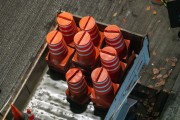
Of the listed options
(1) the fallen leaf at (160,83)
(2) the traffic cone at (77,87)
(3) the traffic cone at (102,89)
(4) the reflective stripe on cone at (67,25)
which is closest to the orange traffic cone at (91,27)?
(4) the reflective stripe on cone at (67,25)

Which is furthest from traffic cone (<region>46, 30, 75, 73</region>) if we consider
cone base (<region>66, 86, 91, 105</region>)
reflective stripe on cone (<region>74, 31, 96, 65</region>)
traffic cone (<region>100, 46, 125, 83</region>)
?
traffic cone (<region>100, 46, 125, 83</region>)

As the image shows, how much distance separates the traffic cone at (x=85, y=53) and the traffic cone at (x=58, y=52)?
9.2 inches

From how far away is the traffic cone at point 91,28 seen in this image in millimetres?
9078

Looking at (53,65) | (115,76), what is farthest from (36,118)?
(115,76)

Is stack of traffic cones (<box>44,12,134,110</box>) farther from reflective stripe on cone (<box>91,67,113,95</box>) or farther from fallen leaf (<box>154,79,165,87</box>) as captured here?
fallen leaf (<box>154,79,165,87</box>)

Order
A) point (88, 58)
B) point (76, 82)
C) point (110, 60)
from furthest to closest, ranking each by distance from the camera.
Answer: point (88, 58), point (76, 82), point (110, 60)

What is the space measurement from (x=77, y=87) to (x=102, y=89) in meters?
0.65

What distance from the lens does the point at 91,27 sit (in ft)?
29.7

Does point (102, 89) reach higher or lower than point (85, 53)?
lower

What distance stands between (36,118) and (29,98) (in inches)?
29.7

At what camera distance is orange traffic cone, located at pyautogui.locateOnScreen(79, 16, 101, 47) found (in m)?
9.08

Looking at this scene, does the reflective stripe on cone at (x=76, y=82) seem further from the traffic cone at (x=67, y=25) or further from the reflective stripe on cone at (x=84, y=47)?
the traffic cone at (x=67, y=25)

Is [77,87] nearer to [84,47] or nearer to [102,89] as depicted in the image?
[102,89]

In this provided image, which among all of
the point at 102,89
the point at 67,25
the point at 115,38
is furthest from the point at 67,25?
the point at 102,89
